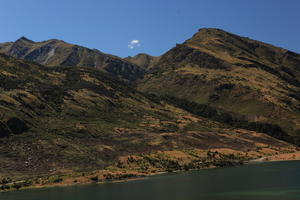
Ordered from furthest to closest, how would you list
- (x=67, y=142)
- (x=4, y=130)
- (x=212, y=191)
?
1. (x=67, y=142)
2. (x=4, y=130)
3. (x=212, y=191)

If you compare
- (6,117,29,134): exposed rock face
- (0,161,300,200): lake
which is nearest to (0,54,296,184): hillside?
(6,117,29,134): exposed rock face

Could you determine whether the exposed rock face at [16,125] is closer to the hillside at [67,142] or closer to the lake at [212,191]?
the hillside at [67,142]

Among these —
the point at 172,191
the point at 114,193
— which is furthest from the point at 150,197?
the point at 114,193

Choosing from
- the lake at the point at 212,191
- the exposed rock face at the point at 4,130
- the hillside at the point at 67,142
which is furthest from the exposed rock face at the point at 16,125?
the lake at the point at 212,191

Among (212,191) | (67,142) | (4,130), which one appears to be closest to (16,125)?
(4,130)

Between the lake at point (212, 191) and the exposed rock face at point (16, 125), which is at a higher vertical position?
the exposed rock face at point (16, 125)

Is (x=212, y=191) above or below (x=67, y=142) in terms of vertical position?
below

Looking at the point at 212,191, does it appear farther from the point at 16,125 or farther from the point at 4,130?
the point at 16,125

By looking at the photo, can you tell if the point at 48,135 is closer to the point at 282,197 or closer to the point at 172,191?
the point at 172,191

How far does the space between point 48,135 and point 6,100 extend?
116ft

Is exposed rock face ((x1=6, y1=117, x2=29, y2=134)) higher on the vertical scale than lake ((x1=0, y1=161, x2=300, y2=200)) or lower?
higher

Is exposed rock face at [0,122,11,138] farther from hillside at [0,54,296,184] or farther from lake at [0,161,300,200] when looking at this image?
lake at [0,161,300,200]

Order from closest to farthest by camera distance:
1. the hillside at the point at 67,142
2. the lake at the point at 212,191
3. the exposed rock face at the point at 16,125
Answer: the lake at the point at 212,191, the hillside at the point at 67,142, the exposed rock face at the point at 16,125

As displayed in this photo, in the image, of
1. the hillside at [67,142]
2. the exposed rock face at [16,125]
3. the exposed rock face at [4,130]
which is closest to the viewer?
the hillside at [67,142]
